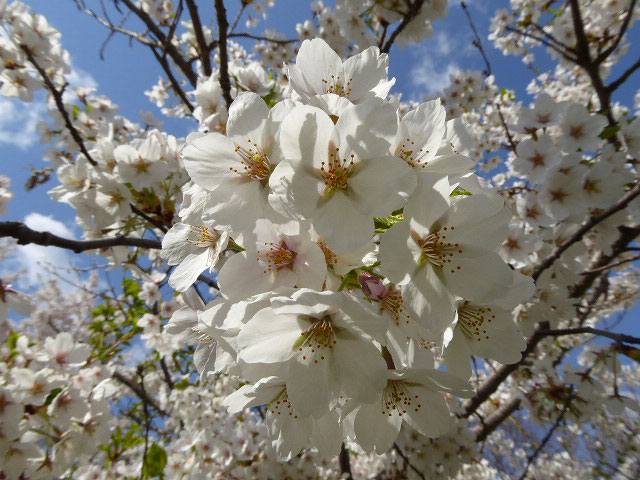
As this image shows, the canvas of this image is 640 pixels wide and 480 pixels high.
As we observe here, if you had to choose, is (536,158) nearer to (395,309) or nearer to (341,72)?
(341,72)

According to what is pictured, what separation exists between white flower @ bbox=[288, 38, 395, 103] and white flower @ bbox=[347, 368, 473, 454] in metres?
0.87

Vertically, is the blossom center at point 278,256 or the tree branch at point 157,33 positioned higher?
the tree branch at point 157,33

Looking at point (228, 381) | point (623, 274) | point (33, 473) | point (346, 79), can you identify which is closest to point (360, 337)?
point (346, 79)

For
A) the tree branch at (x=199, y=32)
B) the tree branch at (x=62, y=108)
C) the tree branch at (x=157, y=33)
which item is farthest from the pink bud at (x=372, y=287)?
the tree branch at (x=157, y=33)

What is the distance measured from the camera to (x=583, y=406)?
2809 millimetres

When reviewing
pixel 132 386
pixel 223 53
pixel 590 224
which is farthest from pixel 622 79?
pixel 132 386

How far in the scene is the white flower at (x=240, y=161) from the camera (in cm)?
95

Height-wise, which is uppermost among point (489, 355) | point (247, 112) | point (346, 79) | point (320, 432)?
point (346, 79)

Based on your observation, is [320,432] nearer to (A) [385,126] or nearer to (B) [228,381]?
(A) [385,126]

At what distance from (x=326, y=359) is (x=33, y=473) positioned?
2.55 m

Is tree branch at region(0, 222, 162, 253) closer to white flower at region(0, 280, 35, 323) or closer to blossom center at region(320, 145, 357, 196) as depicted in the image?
white flower at region(0, 280, 35, 323)

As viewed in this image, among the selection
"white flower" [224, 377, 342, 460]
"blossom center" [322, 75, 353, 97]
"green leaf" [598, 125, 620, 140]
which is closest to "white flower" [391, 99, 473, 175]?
"blossom center" [322, 75, 353, 97]

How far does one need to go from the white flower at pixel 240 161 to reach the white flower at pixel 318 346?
0.26 meters

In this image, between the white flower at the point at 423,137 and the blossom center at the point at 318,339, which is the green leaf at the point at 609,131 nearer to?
the white flower at the point at 423,137
